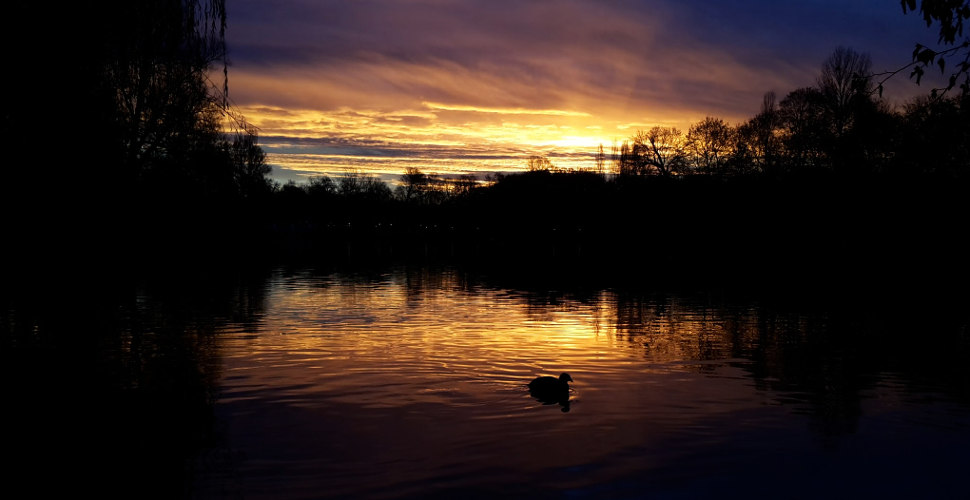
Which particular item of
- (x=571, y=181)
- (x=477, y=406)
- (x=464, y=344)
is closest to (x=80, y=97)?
(x=477, y=406)

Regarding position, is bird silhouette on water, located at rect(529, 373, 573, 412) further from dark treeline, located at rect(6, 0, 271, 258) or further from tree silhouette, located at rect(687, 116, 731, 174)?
tree silhouette, located at rect(687, 116, 731, 174)

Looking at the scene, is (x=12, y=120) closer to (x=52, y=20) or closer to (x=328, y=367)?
(x=52, y=20)

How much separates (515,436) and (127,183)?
872 centimetres

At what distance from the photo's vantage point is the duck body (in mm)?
13594

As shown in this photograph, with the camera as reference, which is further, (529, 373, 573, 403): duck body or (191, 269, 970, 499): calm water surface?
(529, 373, 573, 403): duck body

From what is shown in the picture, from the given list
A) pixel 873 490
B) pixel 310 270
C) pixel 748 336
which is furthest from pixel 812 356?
pixel 310 270

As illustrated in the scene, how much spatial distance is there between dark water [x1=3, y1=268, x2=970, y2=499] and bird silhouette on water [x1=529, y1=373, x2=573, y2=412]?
37 centimetres

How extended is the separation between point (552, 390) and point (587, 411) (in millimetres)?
849

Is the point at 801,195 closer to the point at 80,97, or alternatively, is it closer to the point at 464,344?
the point at 464,344

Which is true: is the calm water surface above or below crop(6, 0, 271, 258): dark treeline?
below

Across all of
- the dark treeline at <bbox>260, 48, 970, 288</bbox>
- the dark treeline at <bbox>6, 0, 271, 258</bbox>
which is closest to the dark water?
the dark treeline at <bbox>6, 0, 271, 258</bbox>

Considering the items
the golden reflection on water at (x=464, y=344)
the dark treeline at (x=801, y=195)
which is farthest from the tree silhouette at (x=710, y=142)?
the golden reflection on water at (x=464, y=344)

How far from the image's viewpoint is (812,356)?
62.2ft

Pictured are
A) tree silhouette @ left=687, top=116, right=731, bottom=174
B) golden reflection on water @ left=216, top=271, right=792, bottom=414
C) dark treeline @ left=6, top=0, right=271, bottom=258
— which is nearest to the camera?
dark treeline @ left=6, top=0, right=271, bottom=258
